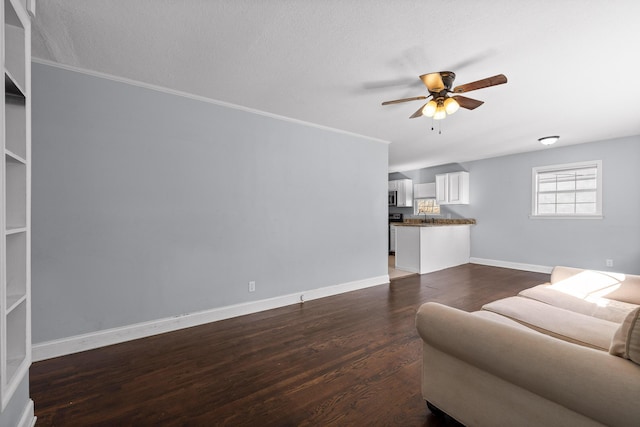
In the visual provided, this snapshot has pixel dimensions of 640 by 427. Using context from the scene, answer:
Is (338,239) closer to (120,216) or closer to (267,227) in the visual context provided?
(267,227)

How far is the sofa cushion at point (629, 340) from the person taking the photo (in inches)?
40.8

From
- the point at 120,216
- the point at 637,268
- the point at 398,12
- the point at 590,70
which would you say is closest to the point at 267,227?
the point at 120,216

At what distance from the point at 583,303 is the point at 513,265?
4530mm

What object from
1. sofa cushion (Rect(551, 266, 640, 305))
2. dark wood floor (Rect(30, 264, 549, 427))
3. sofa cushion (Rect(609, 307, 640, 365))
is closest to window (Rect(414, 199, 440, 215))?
dark wood floor (Rect(30, 264, 549, 427))

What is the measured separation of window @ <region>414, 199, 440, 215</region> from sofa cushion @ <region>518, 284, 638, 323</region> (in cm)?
509

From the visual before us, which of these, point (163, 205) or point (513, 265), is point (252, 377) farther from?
point (513, 265)

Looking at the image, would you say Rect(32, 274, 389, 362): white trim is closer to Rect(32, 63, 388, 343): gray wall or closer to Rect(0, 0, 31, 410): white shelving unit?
Rect(32, 63, 388, 343): gray wall

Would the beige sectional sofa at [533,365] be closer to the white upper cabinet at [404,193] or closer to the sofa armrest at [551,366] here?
the sofa armrest at [551,366]

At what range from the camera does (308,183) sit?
4000 mm

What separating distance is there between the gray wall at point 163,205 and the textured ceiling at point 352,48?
310mm

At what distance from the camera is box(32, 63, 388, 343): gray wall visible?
244 cm

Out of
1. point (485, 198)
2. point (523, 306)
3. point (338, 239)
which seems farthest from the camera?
point (485, 198)

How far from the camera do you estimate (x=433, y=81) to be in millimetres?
2480

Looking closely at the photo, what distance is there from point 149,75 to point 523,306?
3.67 metres
